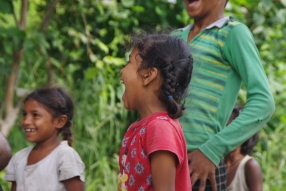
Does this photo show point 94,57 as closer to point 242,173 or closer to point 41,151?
point 242,173

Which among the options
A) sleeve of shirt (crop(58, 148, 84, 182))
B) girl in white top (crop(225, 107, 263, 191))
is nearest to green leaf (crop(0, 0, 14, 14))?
sleeve of shirt (crop(58, 148, 84, 182))

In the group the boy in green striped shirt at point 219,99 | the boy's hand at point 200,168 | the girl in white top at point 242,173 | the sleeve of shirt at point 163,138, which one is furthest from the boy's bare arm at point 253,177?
the sleeve of shirt at point 163,138

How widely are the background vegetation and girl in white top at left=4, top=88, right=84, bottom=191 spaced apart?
3.60 ft

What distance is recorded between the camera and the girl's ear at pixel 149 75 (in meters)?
2.48

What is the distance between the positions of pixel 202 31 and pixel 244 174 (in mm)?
1814

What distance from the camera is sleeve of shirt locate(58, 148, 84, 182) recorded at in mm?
3375

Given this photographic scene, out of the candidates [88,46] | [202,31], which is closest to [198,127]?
[202,31]

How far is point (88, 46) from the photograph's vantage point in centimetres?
548

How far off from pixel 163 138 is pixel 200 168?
509 millimetres

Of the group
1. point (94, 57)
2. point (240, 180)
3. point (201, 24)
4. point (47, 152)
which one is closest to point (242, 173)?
point (240, 180)

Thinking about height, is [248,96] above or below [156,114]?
below

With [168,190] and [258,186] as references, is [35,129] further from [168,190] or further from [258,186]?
[258,186]

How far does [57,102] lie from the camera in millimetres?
3680

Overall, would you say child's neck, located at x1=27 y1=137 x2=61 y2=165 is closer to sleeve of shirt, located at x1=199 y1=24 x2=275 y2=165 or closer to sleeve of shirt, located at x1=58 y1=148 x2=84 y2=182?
sleeve of shirt, located at x1=58 y1=148 x2=84 y2=182
